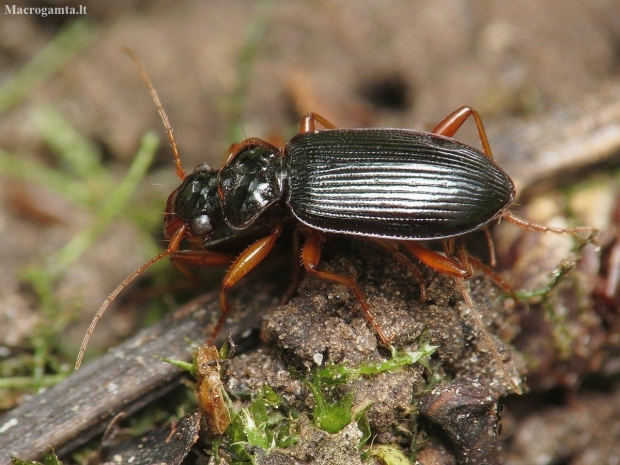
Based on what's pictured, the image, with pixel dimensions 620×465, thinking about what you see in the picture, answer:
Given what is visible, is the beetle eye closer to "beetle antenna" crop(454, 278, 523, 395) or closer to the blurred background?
the blurred background

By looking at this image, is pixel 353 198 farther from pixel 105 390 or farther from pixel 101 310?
pixel 105 390

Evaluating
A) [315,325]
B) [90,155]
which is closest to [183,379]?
[315,325]

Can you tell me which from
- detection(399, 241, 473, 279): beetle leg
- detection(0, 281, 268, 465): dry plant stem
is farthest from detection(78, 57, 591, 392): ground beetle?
detection(0, 281, 268, 465): dry plant stem

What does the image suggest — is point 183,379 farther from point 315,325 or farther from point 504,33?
point 504,33

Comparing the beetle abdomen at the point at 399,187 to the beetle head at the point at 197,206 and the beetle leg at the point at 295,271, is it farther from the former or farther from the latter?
the beetle head at the point at 197,206

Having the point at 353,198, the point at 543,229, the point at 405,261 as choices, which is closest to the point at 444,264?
the point at 405,261

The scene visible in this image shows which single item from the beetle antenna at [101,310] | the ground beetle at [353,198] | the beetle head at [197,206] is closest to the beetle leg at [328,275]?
the ground beetle at [353,198]

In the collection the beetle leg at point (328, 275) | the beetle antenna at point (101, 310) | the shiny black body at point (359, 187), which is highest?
the shiny black body at point (359, 187)
